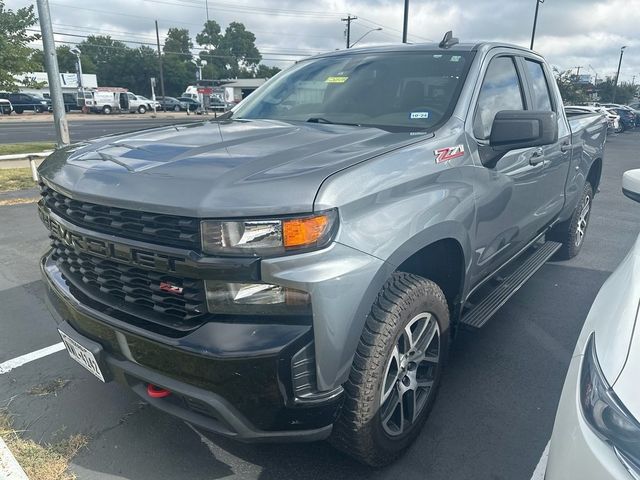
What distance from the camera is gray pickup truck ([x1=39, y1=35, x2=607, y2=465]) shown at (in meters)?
1.79

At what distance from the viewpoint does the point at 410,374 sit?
A: 2412 millimetres

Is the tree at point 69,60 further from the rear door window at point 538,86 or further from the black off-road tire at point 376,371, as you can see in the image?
the black off-road tire at point 376,371

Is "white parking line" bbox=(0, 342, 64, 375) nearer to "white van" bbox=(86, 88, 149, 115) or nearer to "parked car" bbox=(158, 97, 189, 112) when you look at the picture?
"white van" bbox=(86, 88, 149, 115)

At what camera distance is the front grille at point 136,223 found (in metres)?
1.83

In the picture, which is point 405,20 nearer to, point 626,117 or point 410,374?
point 410,374

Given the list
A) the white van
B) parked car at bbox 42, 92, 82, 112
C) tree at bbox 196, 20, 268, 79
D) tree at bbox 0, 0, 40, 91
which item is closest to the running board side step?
tree at bbox 0, 0, 40, 91

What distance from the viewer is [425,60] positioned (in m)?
3.18

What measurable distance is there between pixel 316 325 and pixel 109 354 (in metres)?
0.99

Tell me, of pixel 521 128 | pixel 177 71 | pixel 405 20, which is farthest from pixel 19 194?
pixel 177 71

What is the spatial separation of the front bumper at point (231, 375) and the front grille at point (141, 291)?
0.24ft

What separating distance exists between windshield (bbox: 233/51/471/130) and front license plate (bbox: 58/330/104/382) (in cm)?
178

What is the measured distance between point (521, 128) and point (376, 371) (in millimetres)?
1549

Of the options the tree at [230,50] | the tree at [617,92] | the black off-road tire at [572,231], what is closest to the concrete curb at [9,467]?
the black off-road tire at [572,231]

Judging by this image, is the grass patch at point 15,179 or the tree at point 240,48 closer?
the grass patch at point 15,179
